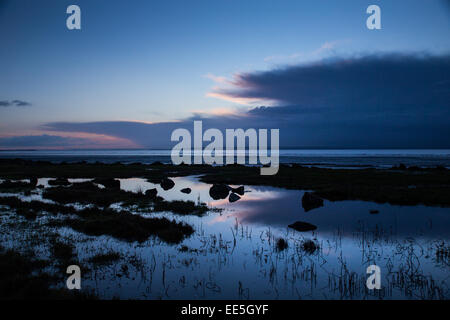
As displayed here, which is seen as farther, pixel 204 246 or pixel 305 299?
pixel 204 246

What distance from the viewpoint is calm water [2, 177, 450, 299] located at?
7.89 m

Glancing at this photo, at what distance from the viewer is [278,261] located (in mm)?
10008

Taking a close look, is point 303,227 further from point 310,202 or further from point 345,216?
point 310,202

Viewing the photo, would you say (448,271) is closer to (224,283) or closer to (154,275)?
(224,283)

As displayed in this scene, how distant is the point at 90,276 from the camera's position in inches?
335

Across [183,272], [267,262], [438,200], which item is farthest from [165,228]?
[438,200]

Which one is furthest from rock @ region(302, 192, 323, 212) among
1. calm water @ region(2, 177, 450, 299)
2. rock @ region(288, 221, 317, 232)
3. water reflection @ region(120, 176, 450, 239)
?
rock @ region(288, 221, 317, 232)

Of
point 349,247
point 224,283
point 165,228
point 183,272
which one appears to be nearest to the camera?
point 224,283

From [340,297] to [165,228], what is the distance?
925 centimetres

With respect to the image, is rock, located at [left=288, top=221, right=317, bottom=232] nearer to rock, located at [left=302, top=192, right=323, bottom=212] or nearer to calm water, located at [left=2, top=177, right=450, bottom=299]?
calm water, located at [left=2, top=177, right=450, bottom=299]

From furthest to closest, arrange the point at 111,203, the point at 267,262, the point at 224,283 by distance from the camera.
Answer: the point at 111,203 < the point at 267,262 < the point at 224,283

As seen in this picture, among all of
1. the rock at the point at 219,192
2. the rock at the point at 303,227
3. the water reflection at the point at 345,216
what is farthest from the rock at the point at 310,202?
the rock at the point at 219,192

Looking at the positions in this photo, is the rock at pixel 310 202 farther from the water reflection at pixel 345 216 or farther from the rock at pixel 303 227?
the rock at pixel 303 227

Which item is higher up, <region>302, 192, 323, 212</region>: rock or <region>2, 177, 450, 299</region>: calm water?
<region>302, 192, 323, 212</region>: rock
